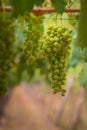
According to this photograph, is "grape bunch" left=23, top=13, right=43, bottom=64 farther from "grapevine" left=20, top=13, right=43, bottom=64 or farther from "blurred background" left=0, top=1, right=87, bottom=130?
"blurred background" left=0, top=1, right=87, bottom=130

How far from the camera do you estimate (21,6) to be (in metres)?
2.16

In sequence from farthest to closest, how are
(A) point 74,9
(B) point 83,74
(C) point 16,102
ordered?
(C) point 16,102, (B) point 83,74, (A) point 74,9

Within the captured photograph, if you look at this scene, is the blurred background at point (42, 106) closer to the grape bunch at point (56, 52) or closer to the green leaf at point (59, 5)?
the grape bunch at point (56, 52)

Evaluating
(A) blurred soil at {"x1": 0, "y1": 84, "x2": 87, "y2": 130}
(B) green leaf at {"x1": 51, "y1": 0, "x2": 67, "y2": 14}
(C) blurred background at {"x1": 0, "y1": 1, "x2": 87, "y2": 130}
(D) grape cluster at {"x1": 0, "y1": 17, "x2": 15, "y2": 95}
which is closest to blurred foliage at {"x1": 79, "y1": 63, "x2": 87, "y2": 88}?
(D) grape cluster at {"x1": 0, "y1": 17, "x2": 15, "y2": 95}

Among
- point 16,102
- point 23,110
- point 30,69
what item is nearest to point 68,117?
point 23,110

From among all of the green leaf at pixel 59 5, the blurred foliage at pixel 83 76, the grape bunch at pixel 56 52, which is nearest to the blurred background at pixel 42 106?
the blurred foliage at pixel 83 76

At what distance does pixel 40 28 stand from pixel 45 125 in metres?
12.1

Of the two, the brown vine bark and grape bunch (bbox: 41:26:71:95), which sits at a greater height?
the brown vine bark

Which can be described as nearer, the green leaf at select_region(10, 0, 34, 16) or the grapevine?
the green leaf at select_region(10, 0, 34, 16)

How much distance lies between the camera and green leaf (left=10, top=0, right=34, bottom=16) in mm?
2148

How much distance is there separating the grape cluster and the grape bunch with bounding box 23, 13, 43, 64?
0.07 meters

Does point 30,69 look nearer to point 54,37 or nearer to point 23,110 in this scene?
point 54,37

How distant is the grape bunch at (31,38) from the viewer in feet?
8.13

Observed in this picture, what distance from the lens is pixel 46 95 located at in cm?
1389
